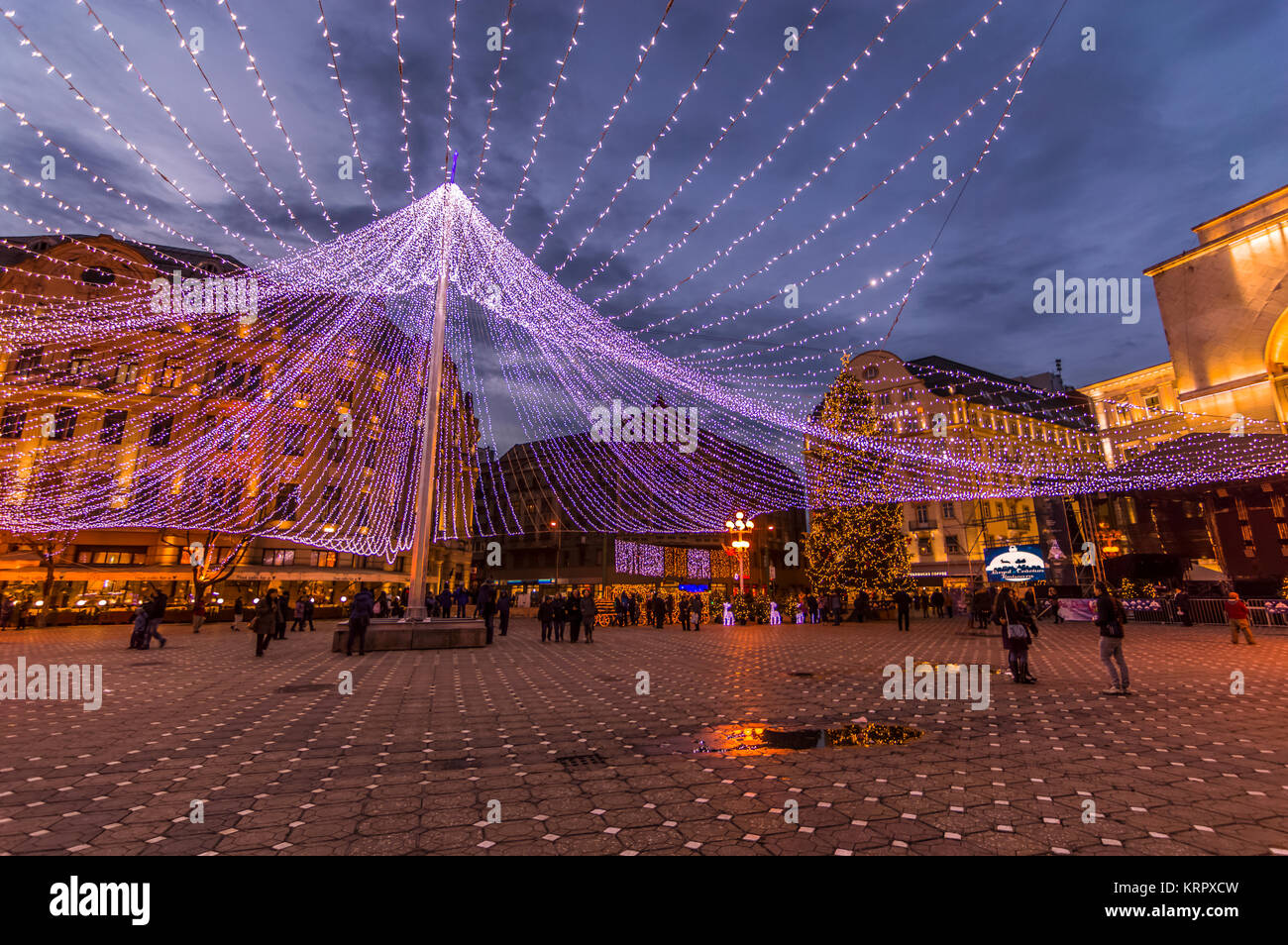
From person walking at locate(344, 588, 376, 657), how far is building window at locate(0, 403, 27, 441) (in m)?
24.2

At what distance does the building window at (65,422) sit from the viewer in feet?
86.6

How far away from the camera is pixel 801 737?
6.05m

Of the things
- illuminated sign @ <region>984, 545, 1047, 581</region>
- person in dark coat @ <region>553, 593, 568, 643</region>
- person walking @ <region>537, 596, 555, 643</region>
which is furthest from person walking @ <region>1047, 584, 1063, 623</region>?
person walking @ <region>537, 596, 555, 643</region>

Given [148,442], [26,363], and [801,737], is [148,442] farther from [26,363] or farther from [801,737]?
[801,737]

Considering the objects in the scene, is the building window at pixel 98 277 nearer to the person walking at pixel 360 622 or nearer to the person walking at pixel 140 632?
the person walking at pixel 140 632

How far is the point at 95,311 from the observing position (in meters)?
24.2

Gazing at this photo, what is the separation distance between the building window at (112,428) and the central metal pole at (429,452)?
23.1m

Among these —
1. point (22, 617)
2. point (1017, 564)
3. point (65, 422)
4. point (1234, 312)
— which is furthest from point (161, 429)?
point (1234, 312)

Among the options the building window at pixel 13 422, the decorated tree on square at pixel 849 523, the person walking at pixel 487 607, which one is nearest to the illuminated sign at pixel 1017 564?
the decorated tree on square at pixel 849 523

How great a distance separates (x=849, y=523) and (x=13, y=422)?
39865 mm

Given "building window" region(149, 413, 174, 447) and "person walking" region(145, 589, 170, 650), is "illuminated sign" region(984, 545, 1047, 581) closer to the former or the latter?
"person walking" region(145, 589, 170, 650)

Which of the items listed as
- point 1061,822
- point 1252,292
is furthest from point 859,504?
point 1061,822
